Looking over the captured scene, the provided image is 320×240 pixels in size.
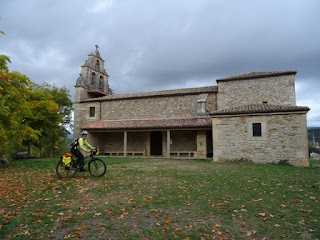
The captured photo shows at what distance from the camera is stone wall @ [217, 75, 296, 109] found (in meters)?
16.1

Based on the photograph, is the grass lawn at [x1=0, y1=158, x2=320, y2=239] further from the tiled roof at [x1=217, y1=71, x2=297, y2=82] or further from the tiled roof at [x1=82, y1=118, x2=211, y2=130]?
the tiled roof at [x1=217, y1=71, x2=297, y2=82]

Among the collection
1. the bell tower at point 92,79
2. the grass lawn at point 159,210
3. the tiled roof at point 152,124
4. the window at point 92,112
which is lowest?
the grass lawn at point 159,210

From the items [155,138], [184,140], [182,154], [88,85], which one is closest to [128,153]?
[155,138]

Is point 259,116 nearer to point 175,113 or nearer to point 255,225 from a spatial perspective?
point 175,113

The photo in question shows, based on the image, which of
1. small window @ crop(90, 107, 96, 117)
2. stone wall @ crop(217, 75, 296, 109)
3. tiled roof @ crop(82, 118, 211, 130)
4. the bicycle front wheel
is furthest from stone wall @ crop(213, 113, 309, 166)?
small window @ crop(90, 107, 96, 117)

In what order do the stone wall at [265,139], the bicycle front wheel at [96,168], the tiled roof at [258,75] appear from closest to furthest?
the bicycle front wheel at [96,168], the stone wall at [265,139], the tiled roof at [258,75]

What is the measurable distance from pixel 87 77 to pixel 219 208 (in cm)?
2257

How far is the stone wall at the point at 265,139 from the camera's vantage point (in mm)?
11867

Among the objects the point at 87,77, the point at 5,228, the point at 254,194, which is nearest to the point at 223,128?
the point at 254,194

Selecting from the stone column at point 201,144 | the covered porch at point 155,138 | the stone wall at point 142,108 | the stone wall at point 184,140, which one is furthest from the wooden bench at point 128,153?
the stone column at point 201,144

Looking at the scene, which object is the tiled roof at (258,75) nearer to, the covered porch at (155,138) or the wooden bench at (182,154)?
the covered porch at (155,138)

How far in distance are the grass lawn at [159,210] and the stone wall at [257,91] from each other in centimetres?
1109

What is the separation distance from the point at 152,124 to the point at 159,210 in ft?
45.7

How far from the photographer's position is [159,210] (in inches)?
171
